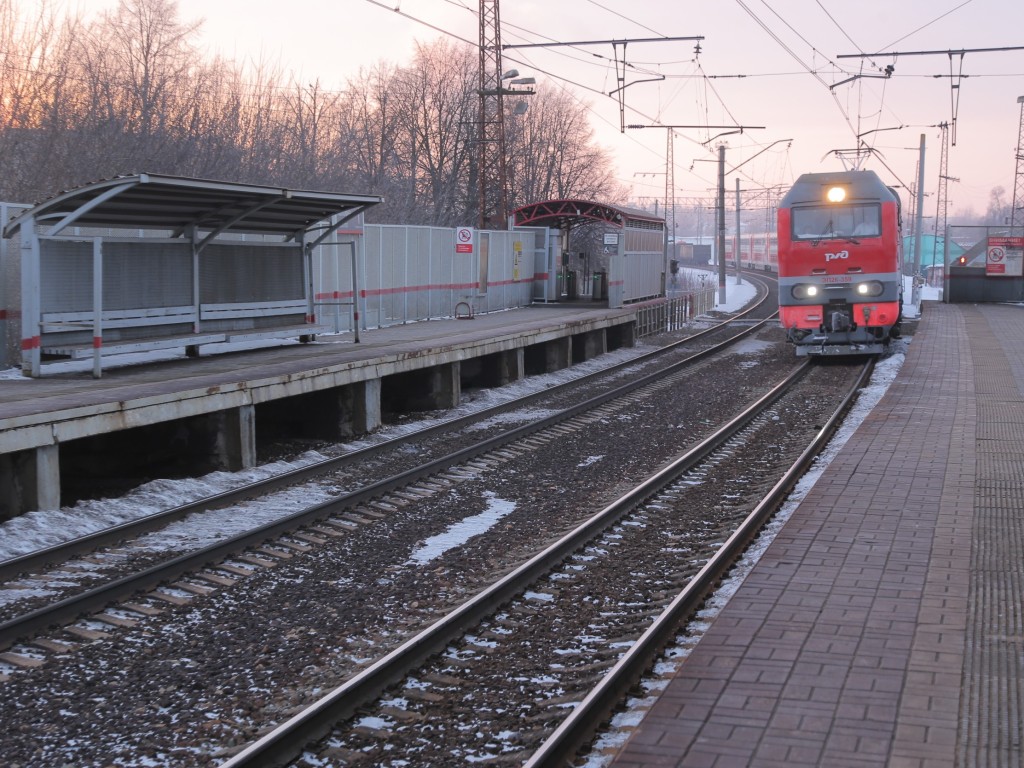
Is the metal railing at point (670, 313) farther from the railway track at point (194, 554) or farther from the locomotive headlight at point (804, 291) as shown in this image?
the railway track at point (194, 554)

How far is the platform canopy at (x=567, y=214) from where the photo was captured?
94.7ft

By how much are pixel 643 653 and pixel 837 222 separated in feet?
54.3

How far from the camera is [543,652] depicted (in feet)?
19.6

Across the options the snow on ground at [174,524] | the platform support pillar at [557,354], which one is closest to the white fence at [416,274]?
the platform support pillar at [557,354]

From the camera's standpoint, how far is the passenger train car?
20328 millimetres

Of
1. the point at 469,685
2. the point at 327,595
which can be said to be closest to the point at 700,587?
the point at 469,685

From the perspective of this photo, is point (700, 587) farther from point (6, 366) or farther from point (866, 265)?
point (866, 265)

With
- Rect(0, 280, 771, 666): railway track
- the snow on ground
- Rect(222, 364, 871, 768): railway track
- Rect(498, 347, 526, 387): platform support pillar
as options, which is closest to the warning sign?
Rect(498, 347, 526, 387): platform support pillar

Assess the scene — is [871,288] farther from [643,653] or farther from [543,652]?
[643,653]

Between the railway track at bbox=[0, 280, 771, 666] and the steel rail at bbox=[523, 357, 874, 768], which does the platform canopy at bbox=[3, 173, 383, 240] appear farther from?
the steel rail at bbox=[523, 357, 874, 768]

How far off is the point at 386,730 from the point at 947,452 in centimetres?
830

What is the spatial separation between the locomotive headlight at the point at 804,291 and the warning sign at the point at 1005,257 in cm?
2170

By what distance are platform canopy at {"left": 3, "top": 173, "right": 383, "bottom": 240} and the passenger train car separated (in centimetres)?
933

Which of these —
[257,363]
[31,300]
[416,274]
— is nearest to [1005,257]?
[416,274]
